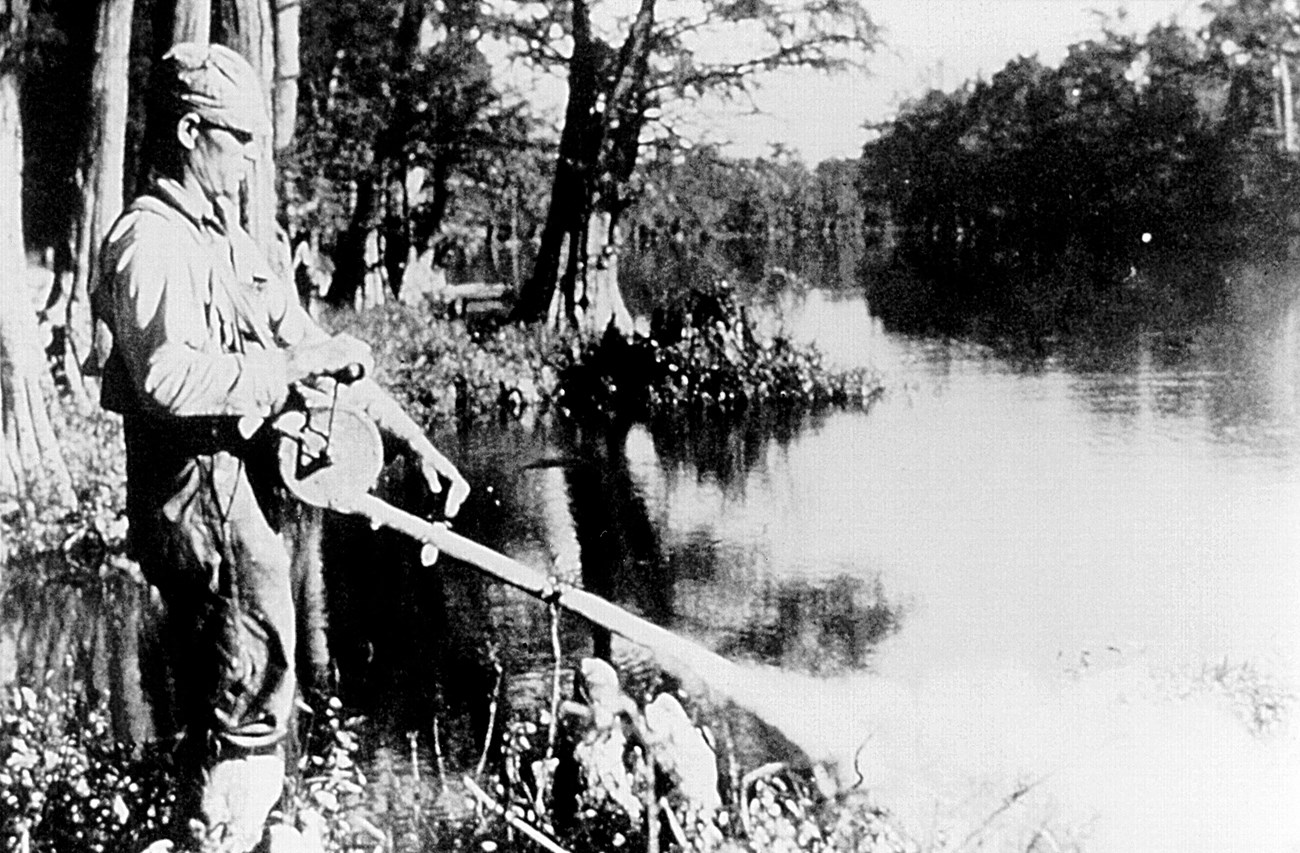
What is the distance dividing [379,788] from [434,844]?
0.14 meters

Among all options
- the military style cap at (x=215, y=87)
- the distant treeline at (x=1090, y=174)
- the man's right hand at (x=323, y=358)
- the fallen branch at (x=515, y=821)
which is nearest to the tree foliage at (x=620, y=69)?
the distant treeline at (x=1090, y=174)

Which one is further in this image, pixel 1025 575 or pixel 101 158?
pixel 101 158

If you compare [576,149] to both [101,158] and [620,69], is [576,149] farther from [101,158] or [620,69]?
[101,158]

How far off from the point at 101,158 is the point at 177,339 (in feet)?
1.36

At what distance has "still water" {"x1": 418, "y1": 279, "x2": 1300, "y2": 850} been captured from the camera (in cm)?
241

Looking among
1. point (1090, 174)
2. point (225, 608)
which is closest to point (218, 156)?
point (225, 608)

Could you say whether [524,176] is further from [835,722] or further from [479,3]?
[835,722]

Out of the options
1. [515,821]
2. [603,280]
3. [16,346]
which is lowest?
[515,821]

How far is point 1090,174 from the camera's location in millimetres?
2555

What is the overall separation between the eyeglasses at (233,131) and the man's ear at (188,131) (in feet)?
0.04

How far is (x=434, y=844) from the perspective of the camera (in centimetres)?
253

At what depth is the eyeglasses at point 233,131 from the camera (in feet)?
8.64

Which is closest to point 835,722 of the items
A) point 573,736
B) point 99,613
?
point 573,736

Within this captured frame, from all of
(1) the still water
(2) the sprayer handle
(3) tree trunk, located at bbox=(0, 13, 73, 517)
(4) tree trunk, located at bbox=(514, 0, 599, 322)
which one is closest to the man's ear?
(3) tree trunk, located at bbox=(0, 13, 73, 517)
